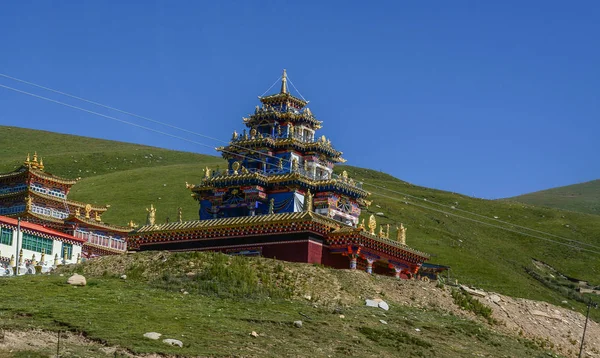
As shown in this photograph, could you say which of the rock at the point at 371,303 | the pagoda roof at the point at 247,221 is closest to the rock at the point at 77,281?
the pagoda roof at the point at 247,221

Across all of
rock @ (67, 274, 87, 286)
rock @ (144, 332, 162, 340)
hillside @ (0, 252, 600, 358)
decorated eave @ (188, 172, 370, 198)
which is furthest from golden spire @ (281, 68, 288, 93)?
rock @ (144, 332, 162, 340)

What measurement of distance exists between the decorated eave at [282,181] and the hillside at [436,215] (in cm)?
2913

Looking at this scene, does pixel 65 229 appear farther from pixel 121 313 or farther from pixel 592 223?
pixel 592 223

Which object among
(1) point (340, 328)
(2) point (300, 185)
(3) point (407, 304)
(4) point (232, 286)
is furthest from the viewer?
(2) point (300, 185)

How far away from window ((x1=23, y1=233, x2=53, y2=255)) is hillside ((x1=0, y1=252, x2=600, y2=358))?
87.8 feet

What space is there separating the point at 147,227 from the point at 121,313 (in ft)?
77.1

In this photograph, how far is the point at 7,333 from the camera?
41031 mm

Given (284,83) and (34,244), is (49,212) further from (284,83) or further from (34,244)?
(284,83)

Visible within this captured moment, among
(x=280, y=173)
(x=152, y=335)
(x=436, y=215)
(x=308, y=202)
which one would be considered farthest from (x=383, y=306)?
(x=436, y=215)

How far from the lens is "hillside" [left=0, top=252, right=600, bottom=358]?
140 feet

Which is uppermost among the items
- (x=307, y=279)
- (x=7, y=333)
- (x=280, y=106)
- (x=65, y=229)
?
(x=280, y=106)

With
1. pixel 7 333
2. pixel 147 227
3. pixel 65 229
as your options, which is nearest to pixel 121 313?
pixel 7 333

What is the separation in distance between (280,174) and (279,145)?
311 centimetres

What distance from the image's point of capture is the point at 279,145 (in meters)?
71.4
